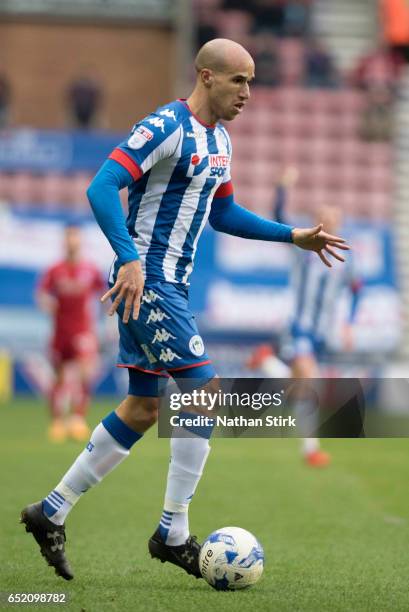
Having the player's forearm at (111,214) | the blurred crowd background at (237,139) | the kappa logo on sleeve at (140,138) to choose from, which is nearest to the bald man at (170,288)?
the kappa logo on sleeve at (140,138)

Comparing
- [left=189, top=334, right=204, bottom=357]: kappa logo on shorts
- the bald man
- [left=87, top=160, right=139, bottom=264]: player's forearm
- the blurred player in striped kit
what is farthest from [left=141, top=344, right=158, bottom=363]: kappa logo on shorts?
the blurred player in striped kit

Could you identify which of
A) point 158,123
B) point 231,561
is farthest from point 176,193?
point 231,561

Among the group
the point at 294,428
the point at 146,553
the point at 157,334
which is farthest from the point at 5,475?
the point at 294,428

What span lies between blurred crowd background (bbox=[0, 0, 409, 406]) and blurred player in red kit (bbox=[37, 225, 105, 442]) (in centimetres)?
373

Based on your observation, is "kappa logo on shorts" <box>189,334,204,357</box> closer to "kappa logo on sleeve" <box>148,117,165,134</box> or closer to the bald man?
the bald man

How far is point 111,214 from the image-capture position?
15.0 ft

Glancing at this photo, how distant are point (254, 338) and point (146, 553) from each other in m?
11.5

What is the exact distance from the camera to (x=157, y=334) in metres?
4.82

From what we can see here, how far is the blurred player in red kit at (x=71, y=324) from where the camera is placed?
12.5m

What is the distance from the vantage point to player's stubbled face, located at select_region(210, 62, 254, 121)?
4.91 metres

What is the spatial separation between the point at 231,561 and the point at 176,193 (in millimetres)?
1510

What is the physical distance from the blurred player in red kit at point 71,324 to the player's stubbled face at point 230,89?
24.7ft

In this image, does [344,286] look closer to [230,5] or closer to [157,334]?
[157,334]

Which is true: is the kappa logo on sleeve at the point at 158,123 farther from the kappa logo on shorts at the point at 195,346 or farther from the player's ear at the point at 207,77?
the kappa logo on shorts at the point at 195,346
